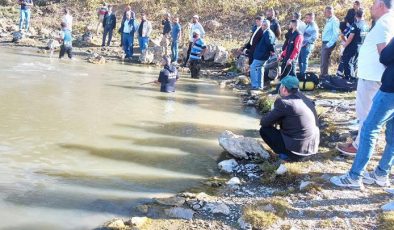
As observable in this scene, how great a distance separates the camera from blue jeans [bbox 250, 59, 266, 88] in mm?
11766

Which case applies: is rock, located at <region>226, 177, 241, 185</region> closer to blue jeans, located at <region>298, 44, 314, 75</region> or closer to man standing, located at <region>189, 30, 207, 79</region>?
blue jeans, located at <region>298, 44, 314, 75</region>

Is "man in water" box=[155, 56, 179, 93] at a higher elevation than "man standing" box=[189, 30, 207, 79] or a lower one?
lower

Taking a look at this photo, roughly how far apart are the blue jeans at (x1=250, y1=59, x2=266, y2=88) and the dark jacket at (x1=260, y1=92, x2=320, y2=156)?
17.8ft

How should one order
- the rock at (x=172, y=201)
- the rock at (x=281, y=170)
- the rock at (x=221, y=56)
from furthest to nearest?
the rock at (x=221, y=56), the rock at (x=281, y=170), the rock at (x=172, y=201)

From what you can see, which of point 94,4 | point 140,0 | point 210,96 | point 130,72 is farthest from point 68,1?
point 210,96

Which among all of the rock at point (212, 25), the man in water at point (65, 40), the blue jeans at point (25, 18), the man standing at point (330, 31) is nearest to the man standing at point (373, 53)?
the man standing at point (330, 31)

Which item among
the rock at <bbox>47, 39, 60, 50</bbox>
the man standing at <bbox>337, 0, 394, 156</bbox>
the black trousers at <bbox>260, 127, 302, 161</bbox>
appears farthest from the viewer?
the rock at <bbox>47, 39, 60, 50</bbox>

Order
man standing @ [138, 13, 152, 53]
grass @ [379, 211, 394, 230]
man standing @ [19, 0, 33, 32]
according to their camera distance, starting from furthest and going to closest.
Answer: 1. man standing @ [19, 0, 33, 32]
2. man standing @ [138, 13, 152, 53]
3. grass @ [379, 211, 394, 230]

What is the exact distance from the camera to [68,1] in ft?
89.1

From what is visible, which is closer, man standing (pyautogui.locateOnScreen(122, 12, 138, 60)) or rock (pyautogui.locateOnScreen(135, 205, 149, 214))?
rock (pyautogui.locateOnScreen(135, 205, 149, 214))

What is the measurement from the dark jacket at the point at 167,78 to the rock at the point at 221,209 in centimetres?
692

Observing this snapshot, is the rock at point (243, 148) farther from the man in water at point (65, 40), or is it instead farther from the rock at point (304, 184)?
the man in water at point (65, 40)

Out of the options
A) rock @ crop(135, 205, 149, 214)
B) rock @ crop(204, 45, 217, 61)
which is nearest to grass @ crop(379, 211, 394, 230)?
rock @ crop(135, 205, 149, 214)

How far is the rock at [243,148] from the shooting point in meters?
6.96
